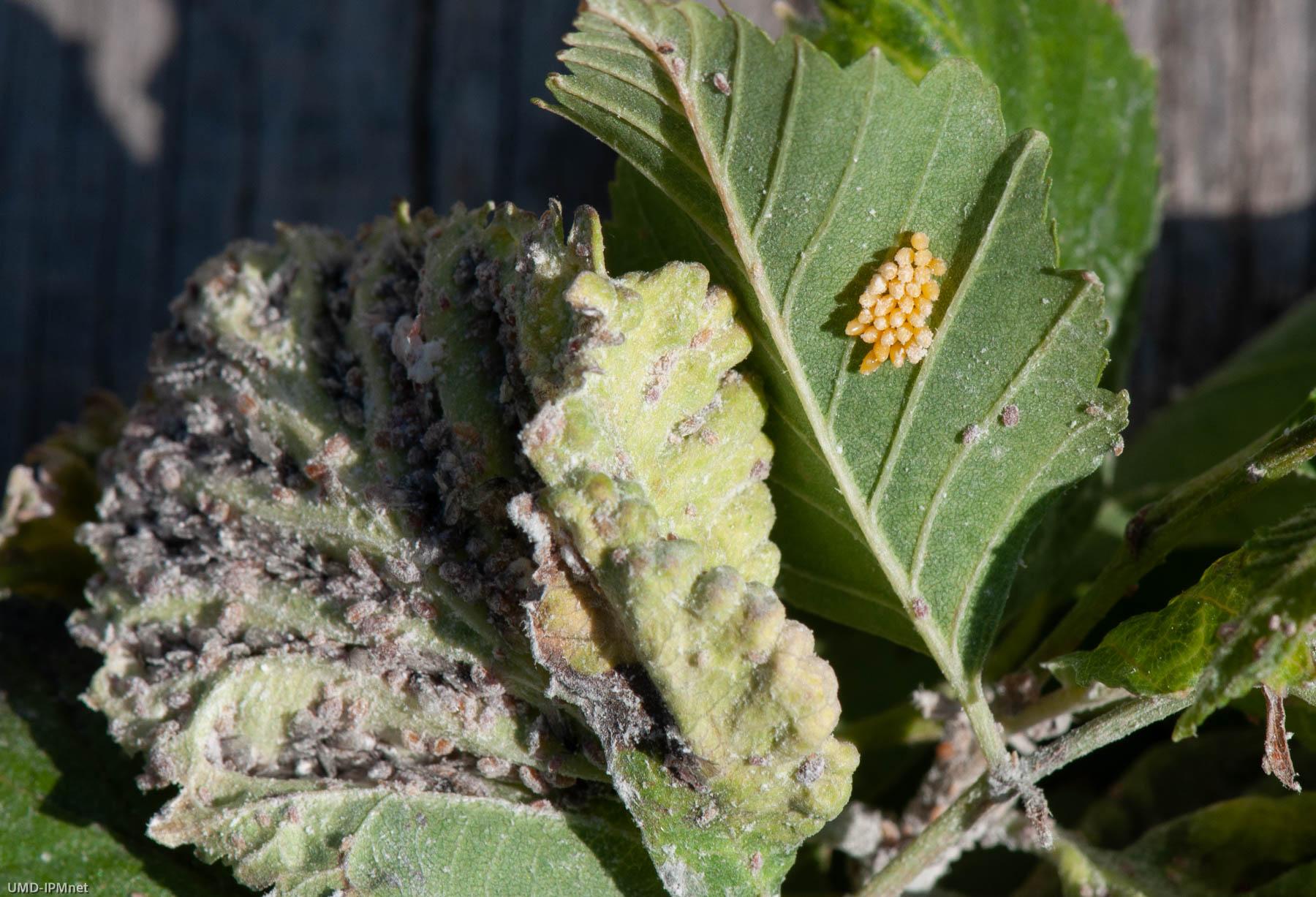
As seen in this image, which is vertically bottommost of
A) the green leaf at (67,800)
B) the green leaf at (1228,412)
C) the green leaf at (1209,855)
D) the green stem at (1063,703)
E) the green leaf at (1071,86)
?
the green leaf at (67,800)

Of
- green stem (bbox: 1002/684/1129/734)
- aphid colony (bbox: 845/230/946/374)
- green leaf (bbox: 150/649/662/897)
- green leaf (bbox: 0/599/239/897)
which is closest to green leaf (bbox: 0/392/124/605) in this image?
green leaf (bbox: 0/599/239/897)

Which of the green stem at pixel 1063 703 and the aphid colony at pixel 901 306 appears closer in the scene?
the aphid colony at pixel 901 306

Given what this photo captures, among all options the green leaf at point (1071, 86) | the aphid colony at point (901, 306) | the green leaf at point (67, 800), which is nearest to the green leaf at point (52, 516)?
the green leaf at point (67, 800)

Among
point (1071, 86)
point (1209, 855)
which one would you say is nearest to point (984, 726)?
point (1209, 855)

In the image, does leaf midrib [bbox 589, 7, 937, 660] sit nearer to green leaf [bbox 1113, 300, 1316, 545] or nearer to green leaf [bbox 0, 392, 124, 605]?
green leaf [bbox 1113, 300, 1316, 545]

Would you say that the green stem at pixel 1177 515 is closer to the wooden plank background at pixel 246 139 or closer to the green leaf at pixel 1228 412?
the green leaf at pixel 1228 412

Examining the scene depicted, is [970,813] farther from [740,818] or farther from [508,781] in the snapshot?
[508,781]
